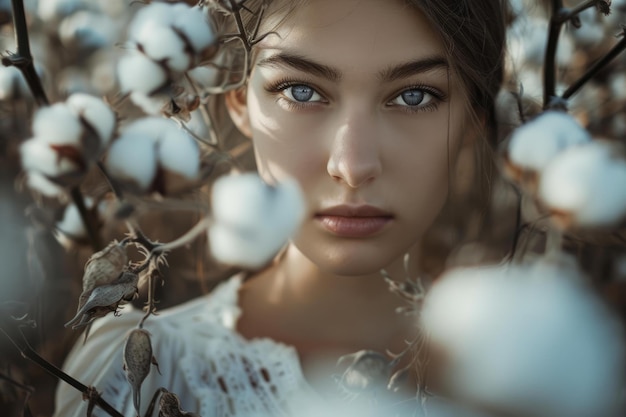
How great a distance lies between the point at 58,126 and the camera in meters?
0.52

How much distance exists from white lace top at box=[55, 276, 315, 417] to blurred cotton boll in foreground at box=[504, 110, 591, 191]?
0.44m

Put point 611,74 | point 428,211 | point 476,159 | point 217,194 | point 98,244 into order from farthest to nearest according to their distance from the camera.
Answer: point 611,74 < point 476,159 < point 428,211 < point 98,244 < point 217,194

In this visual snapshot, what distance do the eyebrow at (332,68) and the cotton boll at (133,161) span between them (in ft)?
0.95

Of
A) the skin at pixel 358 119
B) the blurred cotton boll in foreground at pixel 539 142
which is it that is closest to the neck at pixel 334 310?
the skin at pixel 358 119

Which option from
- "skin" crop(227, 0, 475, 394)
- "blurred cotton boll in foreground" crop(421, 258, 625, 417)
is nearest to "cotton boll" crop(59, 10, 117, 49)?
"skin" crop(227, 0, 475, 394)

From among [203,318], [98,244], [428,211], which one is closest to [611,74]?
[428,211]

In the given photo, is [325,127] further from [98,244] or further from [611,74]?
[611,74]

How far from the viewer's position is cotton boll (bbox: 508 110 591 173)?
60 centimetres

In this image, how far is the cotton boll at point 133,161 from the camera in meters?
0.52

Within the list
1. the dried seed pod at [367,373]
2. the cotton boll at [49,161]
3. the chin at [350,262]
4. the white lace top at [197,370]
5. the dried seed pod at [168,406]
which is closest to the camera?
the cotton boll at [49,161]

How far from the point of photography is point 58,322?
3.66ft

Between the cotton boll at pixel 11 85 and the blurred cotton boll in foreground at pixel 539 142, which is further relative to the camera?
the cotton boll at pixel 11 85

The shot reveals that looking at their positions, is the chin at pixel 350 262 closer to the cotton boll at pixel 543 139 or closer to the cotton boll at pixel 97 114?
the cotton boll at pixel 543 139

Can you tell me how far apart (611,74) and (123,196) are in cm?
91
